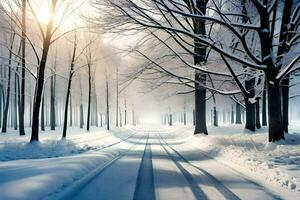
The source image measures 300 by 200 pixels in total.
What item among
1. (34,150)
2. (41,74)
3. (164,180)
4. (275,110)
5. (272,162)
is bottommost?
(34,150)

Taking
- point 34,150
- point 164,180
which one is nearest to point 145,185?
point 164,180

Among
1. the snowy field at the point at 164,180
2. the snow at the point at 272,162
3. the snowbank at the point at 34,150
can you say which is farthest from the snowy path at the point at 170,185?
the snowbank at the point at 34,150

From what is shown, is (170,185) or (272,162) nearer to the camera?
(170,185)

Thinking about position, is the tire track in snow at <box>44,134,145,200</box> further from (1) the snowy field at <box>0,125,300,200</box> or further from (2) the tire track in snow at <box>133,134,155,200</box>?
(2) the tire track in snow at <box>133,134,155,200</box>

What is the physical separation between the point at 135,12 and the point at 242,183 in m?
8.55

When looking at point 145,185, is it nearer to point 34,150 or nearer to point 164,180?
point 164,180

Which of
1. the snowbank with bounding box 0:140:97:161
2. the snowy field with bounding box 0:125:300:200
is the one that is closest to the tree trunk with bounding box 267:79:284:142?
the snowy field with bounding box 0:125:300:200

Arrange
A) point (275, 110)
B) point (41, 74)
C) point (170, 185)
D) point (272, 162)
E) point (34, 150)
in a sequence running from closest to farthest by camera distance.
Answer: point (170, 185)
point (272, 162)
point (275, 110)
point (34, 150)
point (41, 74)

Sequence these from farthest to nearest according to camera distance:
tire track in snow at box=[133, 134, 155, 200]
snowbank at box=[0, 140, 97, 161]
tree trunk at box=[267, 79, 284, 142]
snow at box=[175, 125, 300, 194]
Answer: snowbank at box=[0, 140, 97, 161] → tree trunk at box=[267, 79, 284, 142] → snow at box=[175, 125, 300, 194] → tire track in snow at box=[133, 134, 155, 200]

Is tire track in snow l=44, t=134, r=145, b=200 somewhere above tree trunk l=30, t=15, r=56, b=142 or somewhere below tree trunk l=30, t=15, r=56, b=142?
below

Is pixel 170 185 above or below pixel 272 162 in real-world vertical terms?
below

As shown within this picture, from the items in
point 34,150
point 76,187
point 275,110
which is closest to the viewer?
point 76,187

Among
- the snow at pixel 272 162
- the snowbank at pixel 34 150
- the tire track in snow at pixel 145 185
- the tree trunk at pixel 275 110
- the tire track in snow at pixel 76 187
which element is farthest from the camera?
the snowbank at pixel 34 150

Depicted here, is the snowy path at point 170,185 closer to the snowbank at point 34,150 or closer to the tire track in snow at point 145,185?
the tire track in snow at point 145,185
